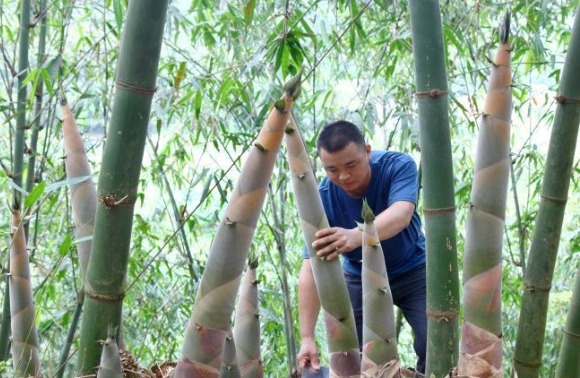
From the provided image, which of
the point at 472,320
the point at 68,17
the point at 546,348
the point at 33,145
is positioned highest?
the point at 68,17

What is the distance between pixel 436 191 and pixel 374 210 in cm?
123

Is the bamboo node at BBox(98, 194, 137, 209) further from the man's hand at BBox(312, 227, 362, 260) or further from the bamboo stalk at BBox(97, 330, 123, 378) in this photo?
the man's hand at BBox(312, 227, 362, 260)

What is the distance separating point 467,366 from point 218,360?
41 centimetres

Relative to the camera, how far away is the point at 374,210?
2672 millimetres

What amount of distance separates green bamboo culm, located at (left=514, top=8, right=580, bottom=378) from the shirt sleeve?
84 cm

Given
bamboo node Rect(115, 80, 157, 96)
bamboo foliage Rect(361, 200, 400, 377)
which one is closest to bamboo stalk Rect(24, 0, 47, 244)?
bamboo node Rect(115, 80, 157, 96)

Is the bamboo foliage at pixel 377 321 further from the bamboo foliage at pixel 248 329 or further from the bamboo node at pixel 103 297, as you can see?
the bamboo node at pixel 103 297

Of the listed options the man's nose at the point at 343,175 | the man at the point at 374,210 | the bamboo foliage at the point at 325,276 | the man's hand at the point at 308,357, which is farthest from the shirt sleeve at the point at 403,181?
the bamboo foliage at the point at 325,276

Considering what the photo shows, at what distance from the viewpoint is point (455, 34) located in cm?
285

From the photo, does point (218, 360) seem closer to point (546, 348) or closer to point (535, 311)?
point (535, 311)

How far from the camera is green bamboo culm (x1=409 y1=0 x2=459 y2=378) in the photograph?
143cm

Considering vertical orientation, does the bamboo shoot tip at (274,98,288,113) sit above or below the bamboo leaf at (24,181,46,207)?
above

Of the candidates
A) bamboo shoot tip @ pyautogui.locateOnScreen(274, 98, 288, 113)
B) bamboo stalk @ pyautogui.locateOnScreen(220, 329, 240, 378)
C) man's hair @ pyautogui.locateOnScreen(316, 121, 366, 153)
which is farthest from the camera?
man's hair @ pyautogui.locateOnScreen(316, 121, 366, 153)

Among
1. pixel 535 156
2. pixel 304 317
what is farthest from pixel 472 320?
pixel 535 156
